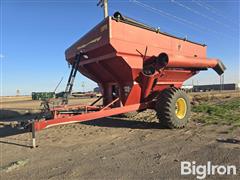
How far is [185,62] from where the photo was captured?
371 inches

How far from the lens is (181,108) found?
30.3 feet

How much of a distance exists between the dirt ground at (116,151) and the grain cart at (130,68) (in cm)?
67

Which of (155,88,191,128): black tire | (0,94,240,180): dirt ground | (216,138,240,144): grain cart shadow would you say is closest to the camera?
(0,94,240,180): dirt ground

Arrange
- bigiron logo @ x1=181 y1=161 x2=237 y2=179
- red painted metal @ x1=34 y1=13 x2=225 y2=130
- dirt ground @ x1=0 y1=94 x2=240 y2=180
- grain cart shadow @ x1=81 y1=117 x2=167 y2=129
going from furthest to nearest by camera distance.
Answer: grain cart shadow @ x1=81 y1=117 x2=167 y2=129, red painted metal @ x1=34 y1=13 x2=225 y2=130, dirt ground @ x1=0 y1=94 x2=240 y2=180, bigiron logo @ x1=181 y1=161 x2=237 y2=179

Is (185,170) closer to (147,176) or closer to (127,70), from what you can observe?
(147,176)

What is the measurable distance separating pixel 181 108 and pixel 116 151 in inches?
150

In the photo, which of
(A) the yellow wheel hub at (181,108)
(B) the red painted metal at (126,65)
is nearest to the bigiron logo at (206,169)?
(B) the red painted metal at (126,65)

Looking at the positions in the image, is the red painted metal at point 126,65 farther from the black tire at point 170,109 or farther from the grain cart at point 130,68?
the black tire at point 170,109

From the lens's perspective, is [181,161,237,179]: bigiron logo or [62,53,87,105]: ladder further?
[62,53,87,105]: ladder

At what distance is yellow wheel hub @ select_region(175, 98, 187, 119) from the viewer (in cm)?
913

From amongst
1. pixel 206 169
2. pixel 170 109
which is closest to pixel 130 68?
pixel 170 109

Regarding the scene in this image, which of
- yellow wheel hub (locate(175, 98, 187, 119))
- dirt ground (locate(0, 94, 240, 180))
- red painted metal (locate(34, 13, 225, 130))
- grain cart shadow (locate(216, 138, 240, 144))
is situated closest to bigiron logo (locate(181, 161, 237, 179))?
dirt ground (locate(0, 94, 240, 180))

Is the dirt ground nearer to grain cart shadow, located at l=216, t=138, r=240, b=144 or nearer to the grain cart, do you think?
grain cart shadow, located at l=216, t=138, r=240, b=144

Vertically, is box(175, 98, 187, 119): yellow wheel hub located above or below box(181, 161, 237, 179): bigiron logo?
above
